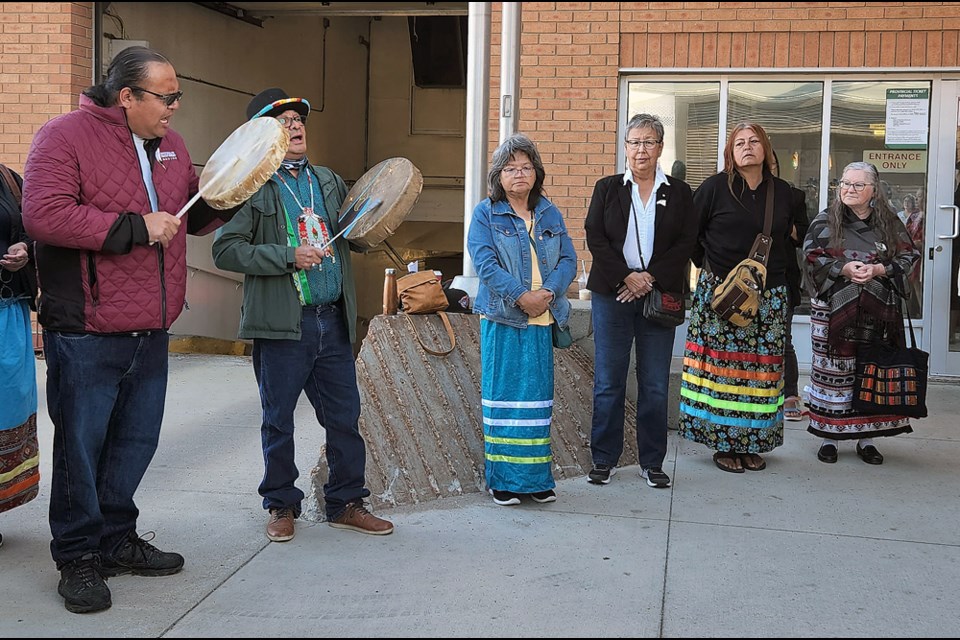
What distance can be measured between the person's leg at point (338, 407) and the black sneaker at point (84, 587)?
1.12m

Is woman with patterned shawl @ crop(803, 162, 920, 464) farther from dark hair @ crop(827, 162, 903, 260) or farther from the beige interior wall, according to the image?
the beige interior wall

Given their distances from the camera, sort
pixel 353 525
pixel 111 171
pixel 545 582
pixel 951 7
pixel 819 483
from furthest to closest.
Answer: pixel 951 7 < pixel 819 483 < pixel 353 525 < pixel 545 582 < pixel 111 171

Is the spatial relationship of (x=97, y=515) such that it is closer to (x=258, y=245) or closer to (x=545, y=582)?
(x=258, y=245)

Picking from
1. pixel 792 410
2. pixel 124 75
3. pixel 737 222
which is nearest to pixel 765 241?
pixel 737 222

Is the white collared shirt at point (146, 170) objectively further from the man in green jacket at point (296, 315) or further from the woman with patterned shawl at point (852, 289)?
the woman with patterned shawl at point (852, 289)

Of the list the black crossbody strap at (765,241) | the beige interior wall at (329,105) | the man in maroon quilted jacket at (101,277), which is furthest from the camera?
the beige interior wall at (329,105)

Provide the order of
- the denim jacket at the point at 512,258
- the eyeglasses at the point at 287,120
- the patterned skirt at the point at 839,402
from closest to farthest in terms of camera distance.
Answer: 1. the eyeglasses at the point at 287,120
2. the denim jacket at the point at 512,258
3. the patterned skirt at the point at 839,402

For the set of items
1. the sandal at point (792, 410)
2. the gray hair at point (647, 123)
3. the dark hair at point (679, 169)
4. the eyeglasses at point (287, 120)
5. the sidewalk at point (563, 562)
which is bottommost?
the sidewalk at point (563, 562)

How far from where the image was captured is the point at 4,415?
4102mm

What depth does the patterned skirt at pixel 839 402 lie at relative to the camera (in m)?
5.81

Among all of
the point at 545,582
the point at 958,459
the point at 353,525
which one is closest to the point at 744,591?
the point at 545,582

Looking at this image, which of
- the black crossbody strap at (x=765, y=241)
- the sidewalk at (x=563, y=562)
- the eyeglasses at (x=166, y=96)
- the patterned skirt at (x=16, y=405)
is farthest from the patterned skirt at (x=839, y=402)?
the patterned skirt at (x=16, y=405)

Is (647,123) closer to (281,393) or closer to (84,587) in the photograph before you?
(281,393)

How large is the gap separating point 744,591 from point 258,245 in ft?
7.86
